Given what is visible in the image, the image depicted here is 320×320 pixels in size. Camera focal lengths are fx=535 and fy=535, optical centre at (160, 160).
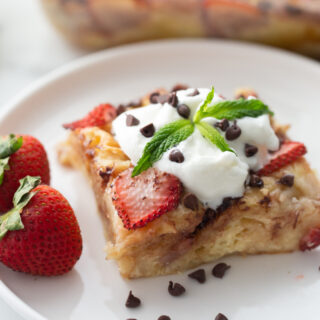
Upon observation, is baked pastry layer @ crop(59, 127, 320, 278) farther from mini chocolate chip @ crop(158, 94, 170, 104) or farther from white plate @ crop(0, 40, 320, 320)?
mini chocolate chip @ crop(158, 94, 170, 104)

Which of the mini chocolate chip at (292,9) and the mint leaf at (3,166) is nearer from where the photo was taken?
the mint leaf at (3,166)

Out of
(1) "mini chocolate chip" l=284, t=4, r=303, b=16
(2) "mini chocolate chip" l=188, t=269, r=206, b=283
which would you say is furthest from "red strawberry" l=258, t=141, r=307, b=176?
(1) "mini chocolate chip" l=284, t=4, r=303, b=16

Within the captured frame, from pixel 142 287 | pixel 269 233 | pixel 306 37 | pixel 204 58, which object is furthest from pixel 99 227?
pixel 306 37

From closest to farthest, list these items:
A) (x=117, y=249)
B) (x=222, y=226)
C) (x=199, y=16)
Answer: (x=117, y=249) → (x=222, y=226) → (x=199, y=16)

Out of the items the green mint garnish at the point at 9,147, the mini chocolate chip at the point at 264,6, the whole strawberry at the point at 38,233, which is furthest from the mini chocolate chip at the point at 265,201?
the mini chocolate chip at the point at 264,6

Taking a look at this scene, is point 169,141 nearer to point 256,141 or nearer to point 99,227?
point 256,141

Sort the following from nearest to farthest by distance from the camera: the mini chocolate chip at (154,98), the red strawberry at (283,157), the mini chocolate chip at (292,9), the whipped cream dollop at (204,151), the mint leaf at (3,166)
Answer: the whipped cream dollop at (204,151)
the mint leaf at (3,166)
the red strawberry at (283,157)
the mini chocolate chip at (154,98)
the mini chocolate chip at (292,9)

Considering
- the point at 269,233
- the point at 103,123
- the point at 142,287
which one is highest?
the point at 103,123

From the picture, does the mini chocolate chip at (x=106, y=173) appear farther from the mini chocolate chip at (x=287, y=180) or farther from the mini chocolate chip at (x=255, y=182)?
the mini chocolate chip at (x=287, y=180)
